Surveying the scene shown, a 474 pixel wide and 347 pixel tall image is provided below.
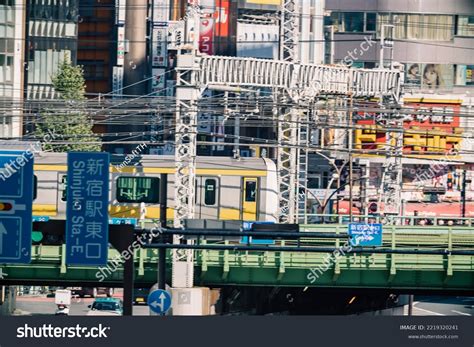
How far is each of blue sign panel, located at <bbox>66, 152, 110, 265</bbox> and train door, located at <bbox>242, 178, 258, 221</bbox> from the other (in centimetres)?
2531

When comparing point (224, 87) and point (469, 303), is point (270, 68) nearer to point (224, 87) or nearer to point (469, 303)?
point (224, 87)

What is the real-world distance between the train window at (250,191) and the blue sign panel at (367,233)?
546 cm

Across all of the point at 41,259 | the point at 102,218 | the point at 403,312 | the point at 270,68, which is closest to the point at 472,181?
the point at 403,312

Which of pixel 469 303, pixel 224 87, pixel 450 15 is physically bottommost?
pixel 469 303

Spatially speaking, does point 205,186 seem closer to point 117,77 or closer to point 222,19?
point 222,19

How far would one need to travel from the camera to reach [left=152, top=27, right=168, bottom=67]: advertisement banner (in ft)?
350

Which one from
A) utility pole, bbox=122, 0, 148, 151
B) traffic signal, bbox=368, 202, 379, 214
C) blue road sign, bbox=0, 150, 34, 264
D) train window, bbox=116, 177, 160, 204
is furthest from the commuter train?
utility pole, bbox=122, 0, 148, 151

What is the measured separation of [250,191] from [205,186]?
5.59 feet

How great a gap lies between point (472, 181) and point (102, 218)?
227 feet

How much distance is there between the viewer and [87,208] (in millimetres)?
28016

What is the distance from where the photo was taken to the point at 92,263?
27.9 metres

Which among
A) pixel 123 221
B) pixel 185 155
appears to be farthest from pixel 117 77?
pixel 185 155
